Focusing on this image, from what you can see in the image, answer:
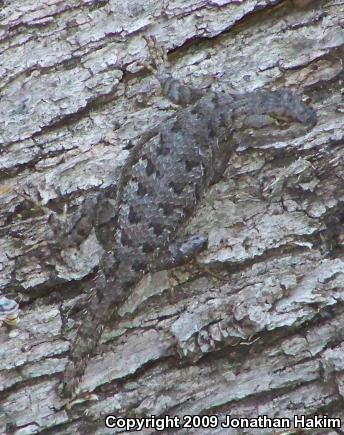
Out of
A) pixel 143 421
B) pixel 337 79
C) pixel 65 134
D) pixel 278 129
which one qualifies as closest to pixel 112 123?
pixel 65 134

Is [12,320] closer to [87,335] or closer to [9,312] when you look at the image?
[9,312]

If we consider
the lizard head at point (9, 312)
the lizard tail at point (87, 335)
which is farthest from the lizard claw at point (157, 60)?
the lizard head at point (9, 312)

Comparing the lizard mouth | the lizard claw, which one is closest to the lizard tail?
the lizard mouth

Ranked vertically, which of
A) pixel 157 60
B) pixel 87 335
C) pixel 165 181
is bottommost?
pixel 87 335

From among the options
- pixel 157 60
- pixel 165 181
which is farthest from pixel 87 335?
pixel 157 60

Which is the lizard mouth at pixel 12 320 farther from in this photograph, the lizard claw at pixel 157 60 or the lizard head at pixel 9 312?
the lizard claw at pixel 157 60

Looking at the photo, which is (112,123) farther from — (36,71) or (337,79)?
(337,79)
